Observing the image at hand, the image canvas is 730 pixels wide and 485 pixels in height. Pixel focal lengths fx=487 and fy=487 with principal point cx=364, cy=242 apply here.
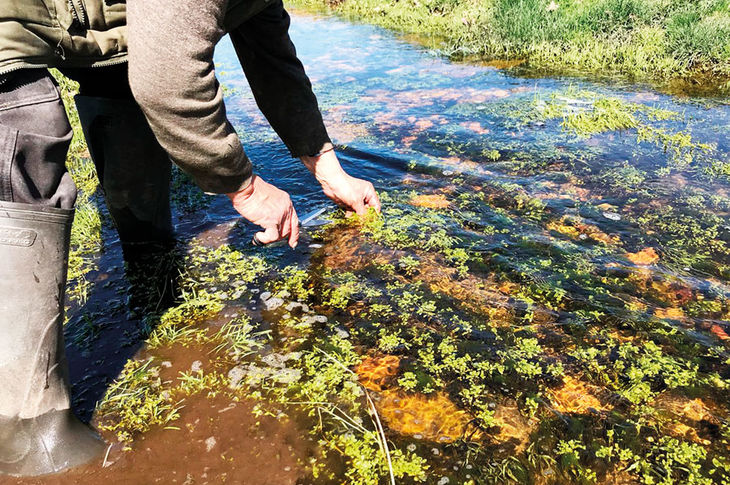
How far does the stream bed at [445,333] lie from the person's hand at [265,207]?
55cm

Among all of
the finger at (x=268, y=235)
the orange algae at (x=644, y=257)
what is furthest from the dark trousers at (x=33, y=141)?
the orange algae at (x=644, y=257)

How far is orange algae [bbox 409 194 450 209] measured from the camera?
143 inches

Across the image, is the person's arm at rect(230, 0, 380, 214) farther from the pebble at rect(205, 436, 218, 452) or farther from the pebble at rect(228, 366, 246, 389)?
the pebble at rect(205, 436, 218, 452)

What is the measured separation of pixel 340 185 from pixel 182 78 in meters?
1.56

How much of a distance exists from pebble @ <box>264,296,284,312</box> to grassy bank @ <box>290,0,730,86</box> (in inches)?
224

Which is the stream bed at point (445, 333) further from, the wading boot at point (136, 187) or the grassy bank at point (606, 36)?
the grassy bank at point (606, 36)

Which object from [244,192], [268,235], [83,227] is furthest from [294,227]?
[83,227]

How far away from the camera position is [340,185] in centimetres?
308

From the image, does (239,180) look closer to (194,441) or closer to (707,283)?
(194,441)

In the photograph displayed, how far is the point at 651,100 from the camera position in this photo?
17.6 feet

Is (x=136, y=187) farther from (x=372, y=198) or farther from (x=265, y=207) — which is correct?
(x=372, y=198)

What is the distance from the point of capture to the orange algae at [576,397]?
6.53 feet

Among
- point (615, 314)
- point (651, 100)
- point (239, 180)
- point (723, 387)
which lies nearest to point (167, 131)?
point (239, 180)

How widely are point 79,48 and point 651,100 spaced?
559 cm
